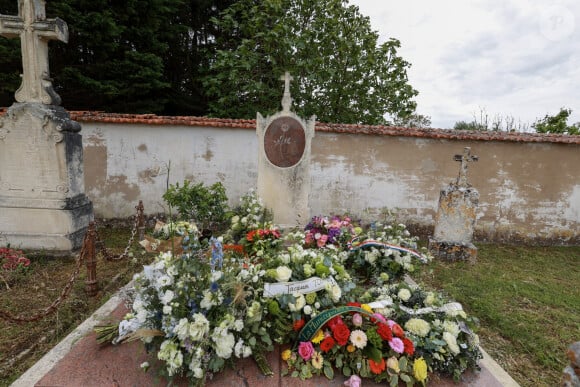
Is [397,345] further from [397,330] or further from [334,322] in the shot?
[334,322]

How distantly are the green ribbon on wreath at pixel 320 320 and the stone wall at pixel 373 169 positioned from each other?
211 inches

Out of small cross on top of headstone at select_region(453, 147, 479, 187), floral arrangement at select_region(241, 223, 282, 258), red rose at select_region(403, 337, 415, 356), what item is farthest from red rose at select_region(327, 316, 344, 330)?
small cross on top of headstone at select_region(453, 147, 479, 187)

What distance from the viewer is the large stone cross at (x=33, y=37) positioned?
4.67m

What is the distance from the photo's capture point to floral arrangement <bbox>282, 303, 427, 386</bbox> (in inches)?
78.4

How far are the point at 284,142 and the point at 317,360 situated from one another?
317 centimetres

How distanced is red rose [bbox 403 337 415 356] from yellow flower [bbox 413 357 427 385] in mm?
61

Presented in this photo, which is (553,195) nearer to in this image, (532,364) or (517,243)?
(517,243)

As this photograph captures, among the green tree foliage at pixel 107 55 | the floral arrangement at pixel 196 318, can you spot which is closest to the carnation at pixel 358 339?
the floral arrangement at pixel 196 318

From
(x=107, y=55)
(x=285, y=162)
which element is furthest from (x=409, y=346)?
(x=107, y=55)

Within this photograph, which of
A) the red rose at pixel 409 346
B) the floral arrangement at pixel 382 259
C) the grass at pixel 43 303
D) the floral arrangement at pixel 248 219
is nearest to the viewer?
the red rose at pixel 409 346

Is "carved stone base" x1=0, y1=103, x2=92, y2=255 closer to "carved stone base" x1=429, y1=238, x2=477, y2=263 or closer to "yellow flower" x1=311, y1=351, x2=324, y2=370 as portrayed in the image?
"yellow flower" x1=311, y1=351, x2=324, y2=370

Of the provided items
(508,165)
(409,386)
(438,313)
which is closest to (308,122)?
(438,313)

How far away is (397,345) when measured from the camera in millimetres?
2031

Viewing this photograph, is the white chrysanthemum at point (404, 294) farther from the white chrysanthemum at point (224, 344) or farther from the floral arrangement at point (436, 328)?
the white chrysanthemum at point (224, 344)
